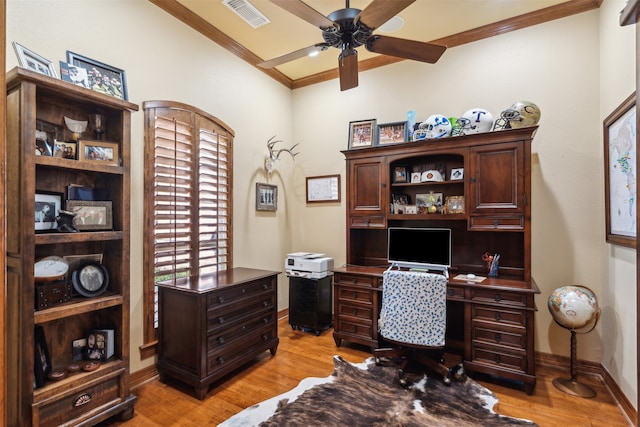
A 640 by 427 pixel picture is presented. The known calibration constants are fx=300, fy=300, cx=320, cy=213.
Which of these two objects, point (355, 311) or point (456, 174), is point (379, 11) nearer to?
point (456, 174)

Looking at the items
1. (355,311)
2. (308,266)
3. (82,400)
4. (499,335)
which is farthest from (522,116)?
(82,400)

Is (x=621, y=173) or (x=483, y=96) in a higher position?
(x=483, y=96)

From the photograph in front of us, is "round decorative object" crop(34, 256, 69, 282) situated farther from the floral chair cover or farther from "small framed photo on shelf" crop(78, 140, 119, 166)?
the floral chair cover

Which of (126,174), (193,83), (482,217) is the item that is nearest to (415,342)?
(482,217)

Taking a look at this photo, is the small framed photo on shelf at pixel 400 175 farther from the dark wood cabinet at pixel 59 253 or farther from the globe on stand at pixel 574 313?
the dark wood cabinet at pixel 59 253

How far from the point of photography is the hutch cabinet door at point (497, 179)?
271 centimetres

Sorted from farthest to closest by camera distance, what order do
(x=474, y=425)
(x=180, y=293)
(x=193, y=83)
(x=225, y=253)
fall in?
(x=225, y=253) < (x=193, y=83) < (x=180, y=293) < (x=474, y=425)

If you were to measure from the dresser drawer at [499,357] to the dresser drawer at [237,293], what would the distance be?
1.99m

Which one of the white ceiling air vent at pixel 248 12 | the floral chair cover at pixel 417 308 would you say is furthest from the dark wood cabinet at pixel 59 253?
the floral chair cover at pixel 417 308

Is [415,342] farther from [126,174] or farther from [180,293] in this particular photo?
[126,174]

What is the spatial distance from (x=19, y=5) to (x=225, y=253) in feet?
8.07

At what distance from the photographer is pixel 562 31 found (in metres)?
2.89

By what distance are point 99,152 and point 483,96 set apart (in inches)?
142

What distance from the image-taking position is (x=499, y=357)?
2.56m
